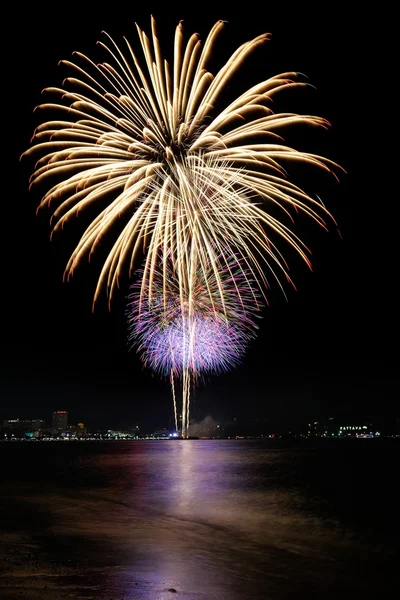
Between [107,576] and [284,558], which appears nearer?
[107,576]

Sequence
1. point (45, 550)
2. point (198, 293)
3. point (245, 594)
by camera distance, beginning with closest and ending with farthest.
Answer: point (245, 594) < point (45, 550) < point (198, 293)

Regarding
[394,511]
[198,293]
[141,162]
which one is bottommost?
[394,511]

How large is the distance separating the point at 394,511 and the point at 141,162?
60.8ft

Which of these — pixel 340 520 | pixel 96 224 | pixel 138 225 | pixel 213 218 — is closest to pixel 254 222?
pixel 213 218

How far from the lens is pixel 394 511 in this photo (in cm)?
2834

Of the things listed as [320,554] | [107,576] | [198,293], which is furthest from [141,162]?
[107,576]

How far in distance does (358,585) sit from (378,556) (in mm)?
5040

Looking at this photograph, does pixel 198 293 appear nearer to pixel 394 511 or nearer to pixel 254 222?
pixel 254 222

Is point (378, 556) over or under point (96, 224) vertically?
under

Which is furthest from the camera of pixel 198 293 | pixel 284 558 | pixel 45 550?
pixel 198 293

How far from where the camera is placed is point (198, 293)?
30.3 m

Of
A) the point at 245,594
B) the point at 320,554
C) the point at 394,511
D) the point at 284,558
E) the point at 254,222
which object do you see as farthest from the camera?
the point at 394,511

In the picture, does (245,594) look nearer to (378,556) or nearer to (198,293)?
(378,556)

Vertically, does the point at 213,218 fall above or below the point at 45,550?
above
